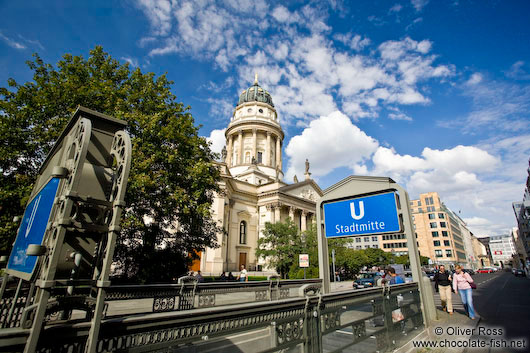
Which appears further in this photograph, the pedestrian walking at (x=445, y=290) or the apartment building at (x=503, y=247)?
the apartment building at (x=503, y=247)

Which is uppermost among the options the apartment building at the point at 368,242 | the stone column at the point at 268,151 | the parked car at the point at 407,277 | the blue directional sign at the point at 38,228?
the stone column at the point at 268,151

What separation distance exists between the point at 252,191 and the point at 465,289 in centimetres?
3589

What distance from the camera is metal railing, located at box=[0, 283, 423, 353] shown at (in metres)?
1.88

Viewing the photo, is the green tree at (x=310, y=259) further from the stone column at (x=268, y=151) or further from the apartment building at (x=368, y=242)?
the apartment building at (x=368, y=242)

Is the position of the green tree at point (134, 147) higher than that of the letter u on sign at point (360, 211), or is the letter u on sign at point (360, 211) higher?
the green tree at point (134, 147)

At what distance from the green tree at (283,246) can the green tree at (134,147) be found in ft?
43.4

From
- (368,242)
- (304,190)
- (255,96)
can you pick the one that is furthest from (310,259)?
(368,242)

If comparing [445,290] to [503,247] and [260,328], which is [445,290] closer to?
[260,328]

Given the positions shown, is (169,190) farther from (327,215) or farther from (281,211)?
(281,211)

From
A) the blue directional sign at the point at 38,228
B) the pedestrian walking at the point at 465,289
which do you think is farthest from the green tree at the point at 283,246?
the blue directional sign at the point at 38,228

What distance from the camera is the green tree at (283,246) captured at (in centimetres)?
2828

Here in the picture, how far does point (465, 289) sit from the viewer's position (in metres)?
8.08

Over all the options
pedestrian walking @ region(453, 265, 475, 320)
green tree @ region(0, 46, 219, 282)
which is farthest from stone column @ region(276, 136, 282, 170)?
pedestrian walking @ region(453, 265, 475, 320)

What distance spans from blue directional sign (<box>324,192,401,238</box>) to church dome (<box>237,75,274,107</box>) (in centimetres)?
5450
